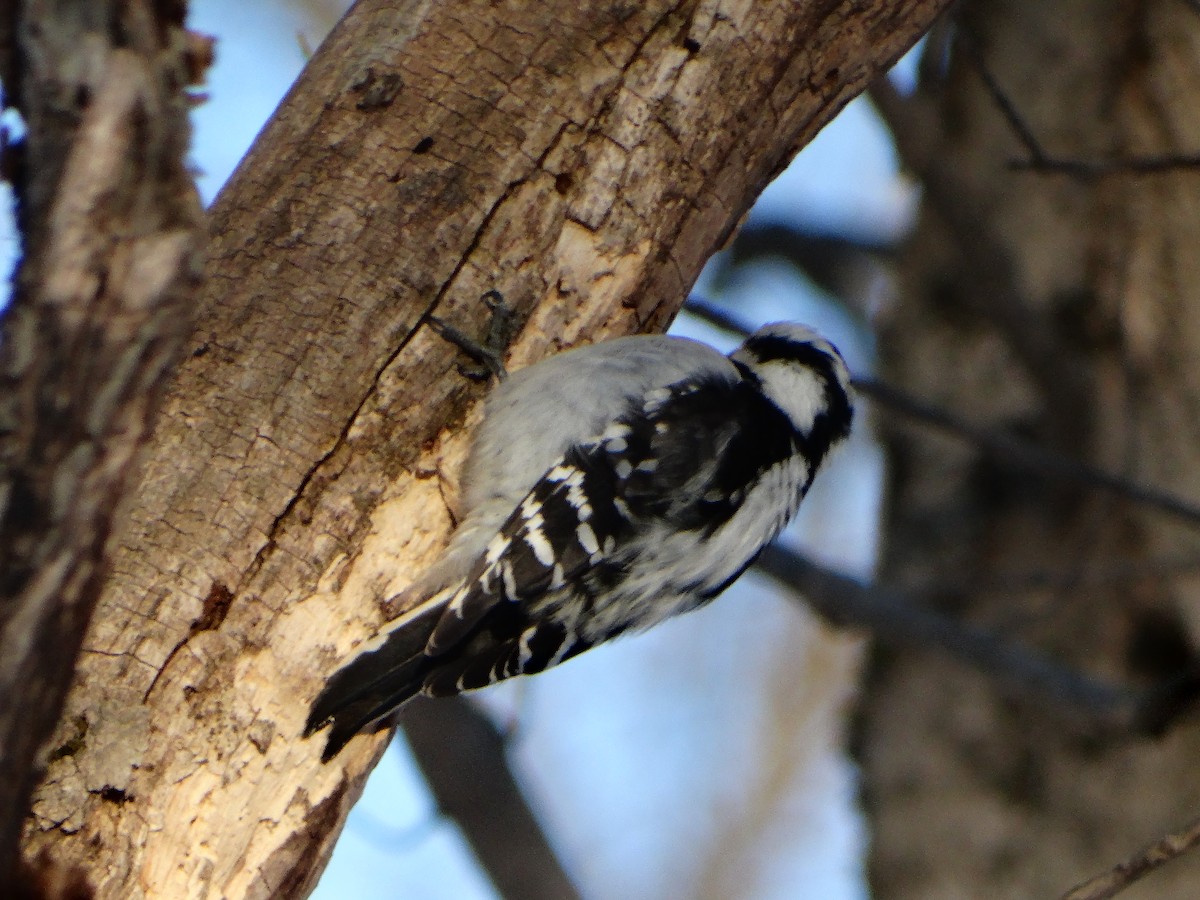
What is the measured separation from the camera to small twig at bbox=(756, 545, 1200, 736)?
4.30 m

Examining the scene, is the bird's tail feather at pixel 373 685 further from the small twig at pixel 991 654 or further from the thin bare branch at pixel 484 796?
the small twig at pixel 991 654

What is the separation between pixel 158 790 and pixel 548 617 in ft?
3.28

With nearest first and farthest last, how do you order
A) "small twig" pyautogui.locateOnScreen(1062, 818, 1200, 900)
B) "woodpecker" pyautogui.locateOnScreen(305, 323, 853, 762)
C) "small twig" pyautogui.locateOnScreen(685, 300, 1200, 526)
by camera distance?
"small twig" pyautogui.locateOnScreen(1062, 818, 1200, 900) → "woodpecker" pyautogui.locateOnScreen(305, 323, 853, 762) → "small twig" pyautogui.locateOnScreen(685, 300, 1200, 526)

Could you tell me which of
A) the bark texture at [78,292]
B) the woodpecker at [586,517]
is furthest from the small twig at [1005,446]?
the bark texture at [78,292]

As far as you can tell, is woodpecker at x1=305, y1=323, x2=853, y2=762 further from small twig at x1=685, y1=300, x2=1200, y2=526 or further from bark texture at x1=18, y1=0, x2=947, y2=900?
small twig at x1=685, y1=300, x2=1200, y2=526

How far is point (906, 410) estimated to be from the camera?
14.2 ft

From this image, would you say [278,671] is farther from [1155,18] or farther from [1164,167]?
[1155,18]

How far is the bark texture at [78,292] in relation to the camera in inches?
53.2

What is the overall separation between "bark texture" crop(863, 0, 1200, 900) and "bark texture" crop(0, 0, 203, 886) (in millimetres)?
3820

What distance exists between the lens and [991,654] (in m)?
4.48

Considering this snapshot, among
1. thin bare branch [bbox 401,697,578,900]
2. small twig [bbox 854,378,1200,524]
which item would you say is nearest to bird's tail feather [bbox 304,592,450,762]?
thin bare branch [bbox 401,697,578,900]

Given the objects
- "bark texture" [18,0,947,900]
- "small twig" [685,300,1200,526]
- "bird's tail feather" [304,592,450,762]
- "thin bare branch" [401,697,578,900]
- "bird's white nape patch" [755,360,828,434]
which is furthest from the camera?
"small twig" [685,300,1200,526]

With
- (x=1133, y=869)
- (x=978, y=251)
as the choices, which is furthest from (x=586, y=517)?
(x=978, y=251)

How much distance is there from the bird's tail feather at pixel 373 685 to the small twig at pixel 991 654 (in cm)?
183
